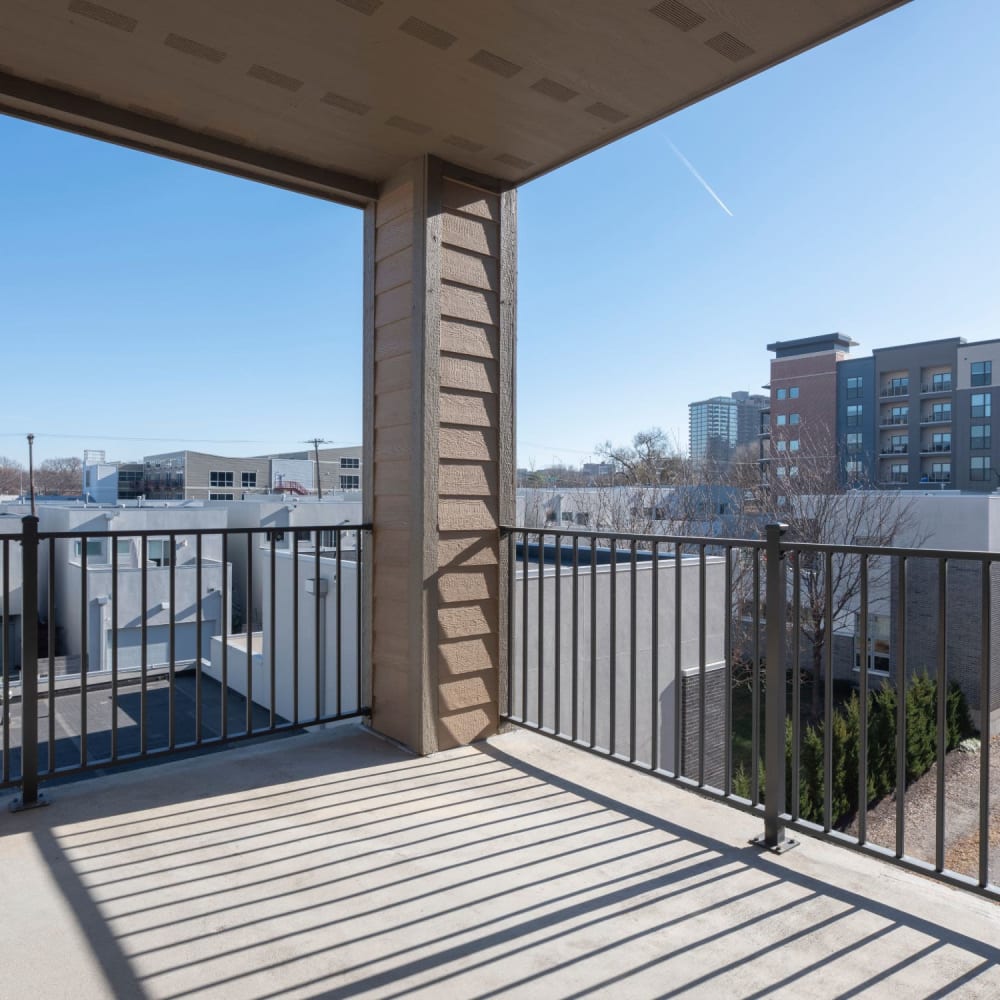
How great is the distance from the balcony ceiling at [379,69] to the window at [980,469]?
3828cm

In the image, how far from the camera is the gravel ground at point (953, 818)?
8.09 m

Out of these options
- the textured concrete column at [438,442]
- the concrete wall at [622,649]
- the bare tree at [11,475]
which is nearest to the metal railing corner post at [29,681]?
the textured concrete column at [438,442]

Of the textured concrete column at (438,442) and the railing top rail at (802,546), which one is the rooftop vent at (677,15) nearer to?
the textured concrete column at (438,442)

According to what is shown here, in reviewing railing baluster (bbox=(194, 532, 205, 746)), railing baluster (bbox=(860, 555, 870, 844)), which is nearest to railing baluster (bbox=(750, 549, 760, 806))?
railing baluster (bbox=(860, 555, 870, 844))

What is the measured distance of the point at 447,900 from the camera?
1.66m

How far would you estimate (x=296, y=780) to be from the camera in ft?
7.84

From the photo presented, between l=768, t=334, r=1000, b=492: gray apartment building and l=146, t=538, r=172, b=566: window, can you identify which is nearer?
l=146, t=538, r=172, b=566: window

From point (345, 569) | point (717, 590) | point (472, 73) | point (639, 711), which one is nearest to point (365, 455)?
point (472, 73)

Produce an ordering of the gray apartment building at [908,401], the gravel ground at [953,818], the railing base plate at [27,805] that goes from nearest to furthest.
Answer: the railing base plate at [27,805]
the gravel ground at [953,818]
the gray apartment building at [908,401]

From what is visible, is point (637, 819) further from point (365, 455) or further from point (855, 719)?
point (855, 719)

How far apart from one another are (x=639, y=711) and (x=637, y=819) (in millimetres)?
5214

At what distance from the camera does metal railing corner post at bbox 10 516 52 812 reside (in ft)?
6.90

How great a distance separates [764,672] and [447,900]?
67.9 inches

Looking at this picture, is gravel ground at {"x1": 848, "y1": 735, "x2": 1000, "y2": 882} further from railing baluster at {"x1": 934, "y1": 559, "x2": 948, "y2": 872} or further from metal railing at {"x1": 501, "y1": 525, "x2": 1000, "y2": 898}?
railing baluster at {"x1": 934, "y1": 559, "x2": 948, "y2": 872}
